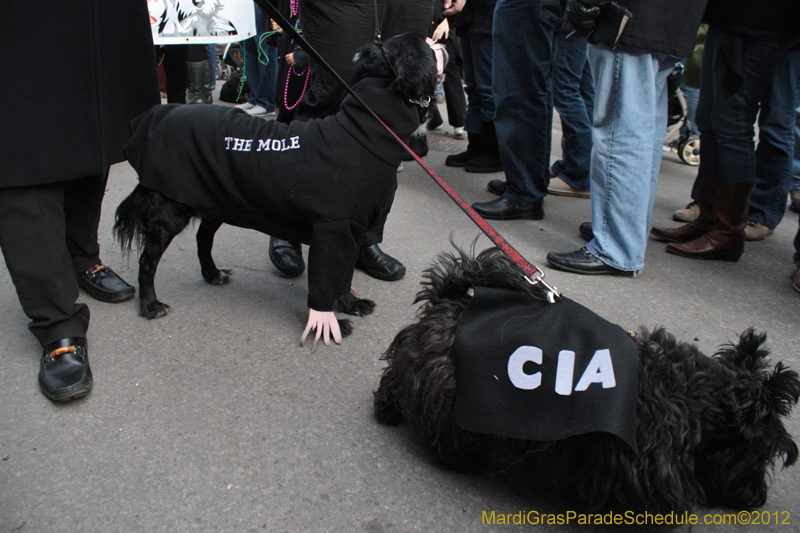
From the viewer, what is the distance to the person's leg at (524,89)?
393cm

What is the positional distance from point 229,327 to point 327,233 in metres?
0.78

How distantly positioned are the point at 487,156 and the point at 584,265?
8.37ft

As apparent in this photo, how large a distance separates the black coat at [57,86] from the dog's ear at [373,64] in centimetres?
102

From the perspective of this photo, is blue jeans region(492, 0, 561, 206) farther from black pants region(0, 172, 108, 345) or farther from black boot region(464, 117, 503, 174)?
black pants region(0, 172, 108, 345)

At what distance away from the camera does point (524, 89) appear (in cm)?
402

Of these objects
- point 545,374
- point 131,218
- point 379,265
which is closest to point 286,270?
point 379,265

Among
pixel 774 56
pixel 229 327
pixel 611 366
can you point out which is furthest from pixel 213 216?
pixel 774 56

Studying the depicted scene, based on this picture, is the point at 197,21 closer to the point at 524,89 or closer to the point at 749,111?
the point at 524,89

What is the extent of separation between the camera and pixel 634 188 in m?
3.16

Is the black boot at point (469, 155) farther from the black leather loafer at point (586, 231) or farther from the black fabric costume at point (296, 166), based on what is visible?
the black fabric costume at point (296, 166)

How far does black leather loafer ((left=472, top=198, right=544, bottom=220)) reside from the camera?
4.20m

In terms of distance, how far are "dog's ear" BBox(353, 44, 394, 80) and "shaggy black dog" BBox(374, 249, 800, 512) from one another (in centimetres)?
99

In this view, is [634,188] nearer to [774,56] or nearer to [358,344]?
[774,56]

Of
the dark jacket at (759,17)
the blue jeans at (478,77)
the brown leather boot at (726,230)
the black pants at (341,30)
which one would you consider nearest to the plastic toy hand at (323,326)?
the black pants at (341,30)
